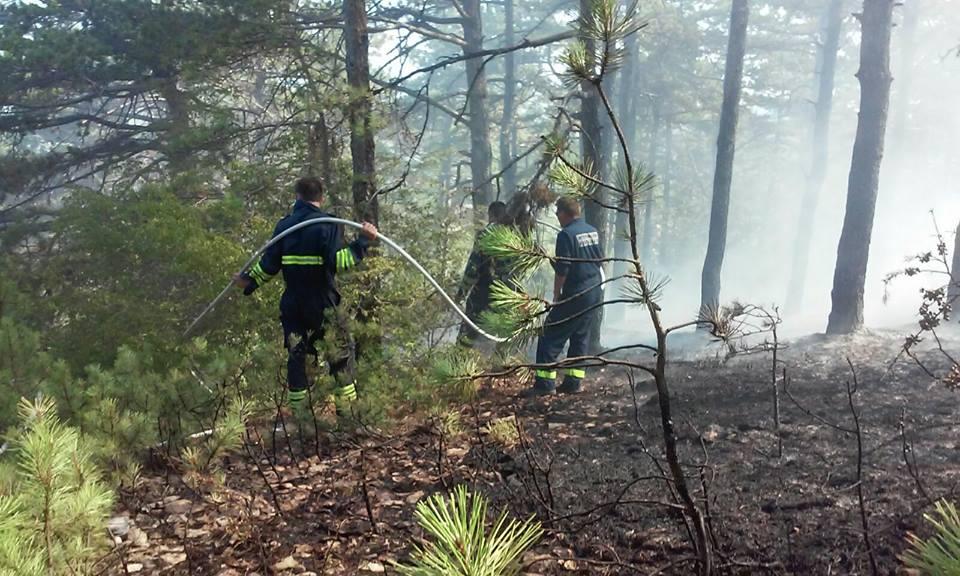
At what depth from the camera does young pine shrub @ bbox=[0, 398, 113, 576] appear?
1.74 metres

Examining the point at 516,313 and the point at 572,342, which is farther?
the point at 572,342

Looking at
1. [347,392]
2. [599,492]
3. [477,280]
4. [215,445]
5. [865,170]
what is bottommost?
[599,492]

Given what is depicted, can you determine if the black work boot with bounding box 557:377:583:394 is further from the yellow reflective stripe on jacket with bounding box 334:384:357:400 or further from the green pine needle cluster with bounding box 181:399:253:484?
the green pine needle cluster with bounding box 181:399:253:484

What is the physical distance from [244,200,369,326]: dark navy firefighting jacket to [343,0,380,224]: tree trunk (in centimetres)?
107

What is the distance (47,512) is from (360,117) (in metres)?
5.44

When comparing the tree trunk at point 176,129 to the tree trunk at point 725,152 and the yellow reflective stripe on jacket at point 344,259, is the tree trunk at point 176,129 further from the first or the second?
the tree trunk at point 725,152

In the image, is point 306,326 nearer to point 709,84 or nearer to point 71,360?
point 71,360

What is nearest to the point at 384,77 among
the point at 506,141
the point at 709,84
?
the point at 506,141

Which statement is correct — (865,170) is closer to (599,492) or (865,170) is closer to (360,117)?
(360,117)

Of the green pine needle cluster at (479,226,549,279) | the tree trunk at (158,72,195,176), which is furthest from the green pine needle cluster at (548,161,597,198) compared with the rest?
the tree trunk at (158,72,195,176)

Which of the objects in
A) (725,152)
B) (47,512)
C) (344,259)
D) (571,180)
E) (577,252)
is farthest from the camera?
(725,152)

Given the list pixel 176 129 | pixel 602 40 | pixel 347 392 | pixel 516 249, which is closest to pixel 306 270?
pixel 347 392

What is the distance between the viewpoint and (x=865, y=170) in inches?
477

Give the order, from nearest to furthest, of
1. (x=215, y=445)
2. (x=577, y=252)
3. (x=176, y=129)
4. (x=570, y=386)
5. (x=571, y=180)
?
1. (x=571, y=180)
2. (x=215, y=445)
3. (x=577, y=252)
4. (x=570, y=386)
5. (x=176, y=129)
